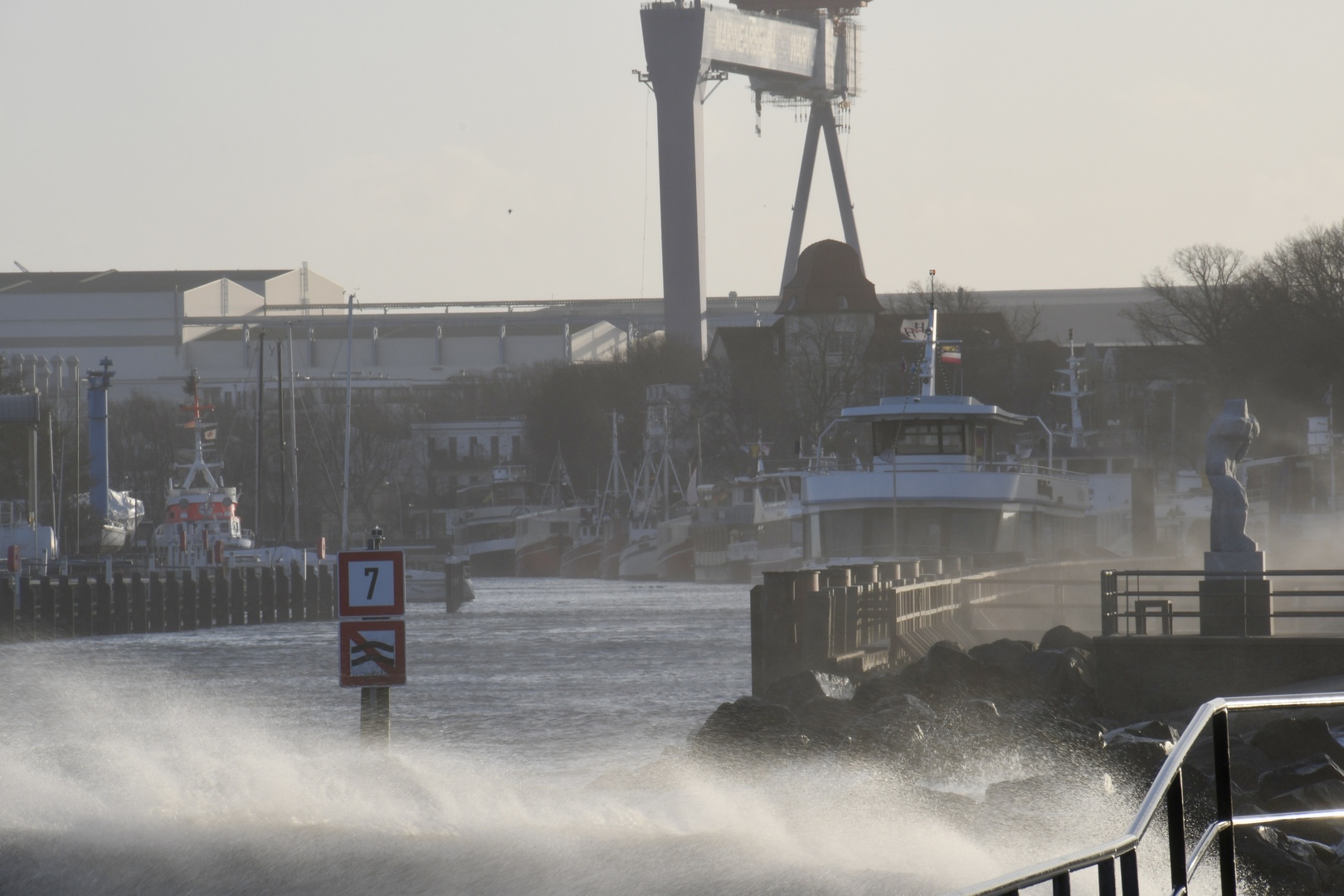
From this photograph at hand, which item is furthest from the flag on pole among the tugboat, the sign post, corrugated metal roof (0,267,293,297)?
corrugated metal roof (0,267,293,297)

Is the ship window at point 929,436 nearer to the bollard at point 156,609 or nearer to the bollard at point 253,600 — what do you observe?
the bollard at point 156,609

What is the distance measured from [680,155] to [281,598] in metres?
70.7

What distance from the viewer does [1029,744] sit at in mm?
18844

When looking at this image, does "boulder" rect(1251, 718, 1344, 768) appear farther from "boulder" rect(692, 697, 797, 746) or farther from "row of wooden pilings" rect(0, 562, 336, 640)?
"row of wooden pilings" rect(0, 562, 336, 640)

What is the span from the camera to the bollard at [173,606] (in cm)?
5159

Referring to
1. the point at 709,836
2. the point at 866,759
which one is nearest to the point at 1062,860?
the point at 709,836

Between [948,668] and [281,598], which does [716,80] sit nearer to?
[281,598]

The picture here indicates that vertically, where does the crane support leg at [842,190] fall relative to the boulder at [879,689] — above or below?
above

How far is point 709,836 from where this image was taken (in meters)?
13.3

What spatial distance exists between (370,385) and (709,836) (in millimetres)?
138686

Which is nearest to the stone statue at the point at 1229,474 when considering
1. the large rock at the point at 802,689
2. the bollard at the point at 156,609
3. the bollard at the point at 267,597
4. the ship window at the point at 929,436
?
the large rock at the point at 802,689

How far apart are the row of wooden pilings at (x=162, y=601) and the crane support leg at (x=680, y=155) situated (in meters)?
64.0

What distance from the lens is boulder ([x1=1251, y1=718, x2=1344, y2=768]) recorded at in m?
15.5

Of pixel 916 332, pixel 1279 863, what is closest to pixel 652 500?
pixel 916 332
